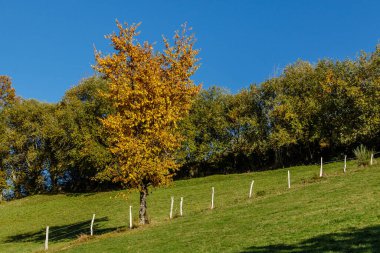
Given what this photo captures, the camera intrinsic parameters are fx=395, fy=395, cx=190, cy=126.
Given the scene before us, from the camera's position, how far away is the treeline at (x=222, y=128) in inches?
2731

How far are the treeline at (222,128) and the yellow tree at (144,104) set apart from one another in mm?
35354

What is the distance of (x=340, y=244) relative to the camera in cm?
1372

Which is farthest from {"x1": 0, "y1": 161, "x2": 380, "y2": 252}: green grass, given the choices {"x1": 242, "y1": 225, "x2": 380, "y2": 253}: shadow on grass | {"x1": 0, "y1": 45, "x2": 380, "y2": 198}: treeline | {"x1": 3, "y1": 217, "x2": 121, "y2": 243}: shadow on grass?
{"x1": 0, "y1": 45, "x2": 380, "y2": 198}: treeline

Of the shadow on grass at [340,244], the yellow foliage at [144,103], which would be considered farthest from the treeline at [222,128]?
the shadow on grass at [340,244]

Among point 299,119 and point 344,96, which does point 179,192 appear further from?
point 344,96

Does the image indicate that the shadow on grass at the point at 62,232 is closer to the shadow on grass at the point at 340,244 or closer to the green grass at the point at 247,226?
the green grass at the point at 247,226

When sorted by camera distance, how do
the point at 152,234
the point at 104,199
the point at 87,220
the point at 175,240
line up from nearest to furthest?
the point at 175,240, the point at 152,234, the point at 87,220, the point at 104,199

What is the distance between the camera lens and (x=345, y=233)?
15336 mm

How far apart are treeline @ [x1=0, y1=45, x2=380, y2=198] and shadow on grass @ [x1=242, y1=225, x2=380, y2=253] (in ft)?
173

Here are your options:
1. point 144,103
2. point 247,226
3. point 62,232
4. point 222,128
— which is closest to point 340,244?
point 247,226

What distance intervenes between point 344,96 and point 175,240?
54606 millimetres

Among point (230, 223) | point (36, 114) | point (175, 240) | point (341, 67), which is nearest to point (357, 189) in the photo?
point (230, 223)

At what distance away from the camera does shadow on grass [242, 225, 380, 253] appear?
12.9m

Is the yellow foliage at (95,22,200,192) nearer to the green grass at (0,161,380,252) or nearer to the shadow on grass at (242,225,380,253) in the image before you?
the green grass at (0,161,380,252)
